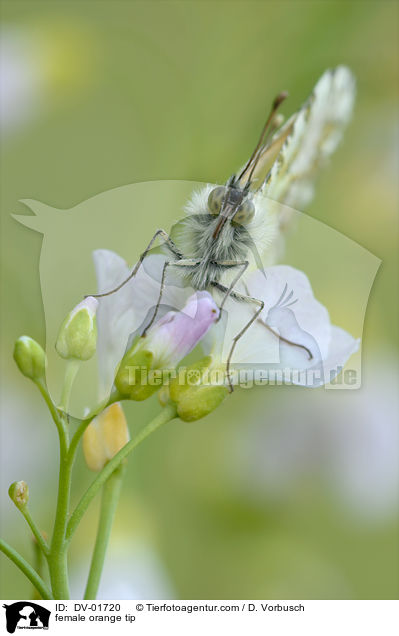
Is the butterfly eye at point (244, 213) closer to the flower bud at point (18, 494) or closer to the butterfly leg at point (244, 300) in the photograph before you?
the butterfly leg at point (244, 300)

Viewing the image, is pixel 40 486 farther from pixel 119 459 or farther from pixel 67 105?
pixel 67 105

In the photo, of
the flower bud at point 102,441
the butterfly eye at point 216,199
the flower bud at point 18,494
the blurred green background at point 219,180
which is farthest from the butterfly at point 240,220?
the blurred green background at point 219,180

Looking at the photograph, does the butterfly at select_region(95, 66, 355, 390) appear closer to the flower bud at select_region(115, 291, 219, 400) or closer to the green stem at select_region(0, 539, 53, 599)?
the flower bud at select_region(115, 291, 219, 400)

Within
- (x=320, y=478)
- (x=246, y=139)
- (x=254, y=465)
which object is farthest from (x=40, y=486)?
(x=246, y=139)

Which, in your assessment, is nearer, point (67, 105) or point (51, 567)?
point (51, 567)

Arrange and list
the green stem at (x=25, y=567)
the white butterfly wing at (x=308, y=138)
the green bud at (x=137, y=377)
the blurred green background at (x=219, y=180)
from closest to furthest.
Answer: the green stem at (x=25, y=567) → the green bud at (x=137, y=377) → the white butterfly wing at (x=308, y=138) → the blurred green background at (x=219, y=180)

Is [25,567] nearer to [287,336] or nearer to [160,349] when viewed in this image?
[160,349]
